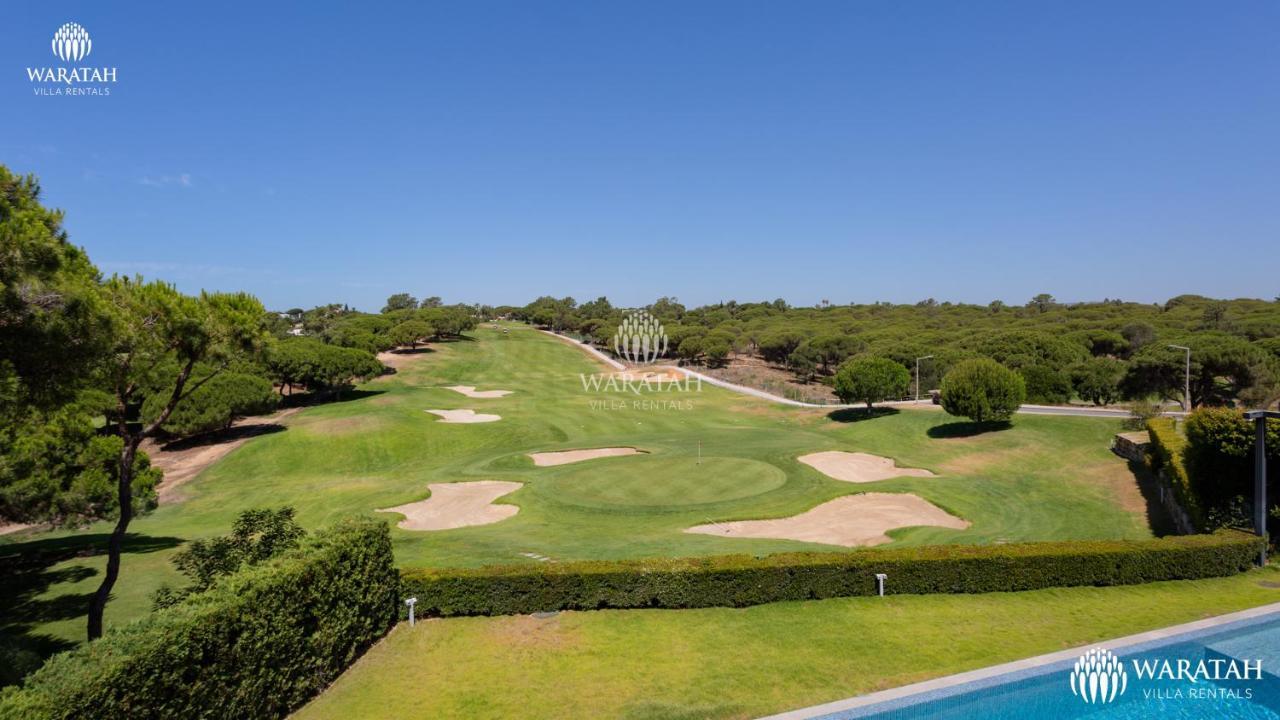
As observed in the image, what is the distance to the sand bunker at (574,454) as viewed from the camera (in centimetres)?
3747

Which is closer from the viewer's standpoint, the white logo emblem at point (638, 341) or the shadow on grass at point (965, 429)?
the shadow on grass at point (965, 429)

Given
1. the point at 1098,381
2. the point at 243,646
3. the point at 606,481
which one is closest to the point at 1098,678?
the point at 243,646

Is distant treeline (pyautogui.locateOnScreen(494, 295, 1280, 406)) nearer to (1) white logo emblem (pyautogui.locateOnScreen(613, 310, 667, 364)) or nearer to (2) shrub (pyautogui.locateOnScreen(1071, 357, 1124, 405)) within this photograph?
(2) shrub (pyautogui.locateOnScreen(1071, 357, 1124, 405))

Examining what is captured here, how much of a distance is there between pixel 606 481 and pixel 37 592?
67.9 feet

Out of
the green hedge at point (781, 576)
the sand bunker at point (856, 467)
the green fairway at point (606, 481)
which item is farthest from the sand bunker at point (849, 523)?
the green hedge at point (781, 576)

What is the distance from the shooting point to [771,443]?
39812 millimetres

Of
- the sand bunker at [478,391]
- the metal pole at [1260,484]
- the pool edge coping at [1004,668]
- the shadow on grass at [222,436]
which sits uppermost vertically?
the metal pole at [1260,484]

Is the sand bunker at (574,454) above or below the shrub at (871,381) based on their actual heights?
below

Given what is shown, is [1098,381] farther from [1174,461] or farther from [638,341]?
[638,341]

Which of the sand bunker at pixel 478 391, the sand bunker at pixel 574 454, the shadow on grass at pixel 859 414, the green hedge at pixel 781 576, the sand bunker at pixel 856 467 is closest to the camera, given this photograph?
the green hedge at pixel 781 576

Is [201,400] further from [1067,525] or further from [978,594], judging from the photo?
[1067,525]

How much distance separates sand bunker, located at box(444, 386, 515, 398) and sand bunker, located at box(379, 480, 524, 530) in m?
33.6

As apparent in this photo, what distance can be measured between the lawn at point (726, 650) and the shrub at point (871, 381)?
32.8 metres

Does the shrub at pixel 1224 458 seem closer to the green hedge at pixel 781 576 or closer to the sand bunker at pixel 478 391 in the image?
the green hedge at pixel 781 576
